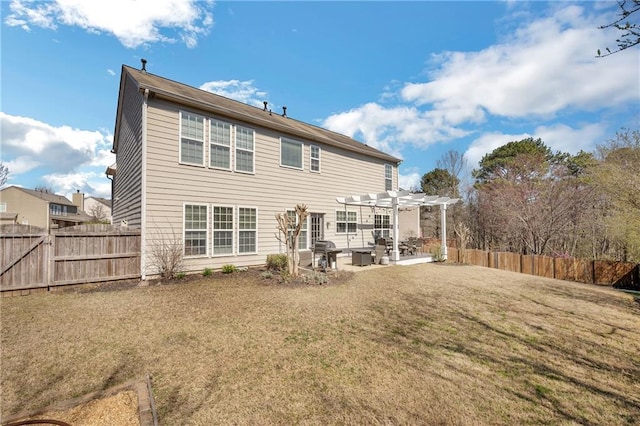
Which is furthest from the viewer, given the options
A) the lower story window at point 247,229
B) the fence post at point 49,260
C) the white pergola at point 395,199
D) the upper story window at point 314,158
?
the upper story window at point 314,158

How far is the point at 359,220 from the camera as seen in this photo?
1462cm

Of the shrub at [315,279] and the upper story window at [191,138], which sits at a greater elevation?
the upper story window at [191,138]

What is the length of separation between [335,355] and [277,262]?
6.32 metres

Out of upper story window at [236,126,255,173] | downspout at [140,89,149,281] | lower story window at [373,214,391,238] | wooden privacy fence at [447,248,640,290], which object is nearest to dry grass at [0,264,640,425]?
downspout at [140,89,149,281]

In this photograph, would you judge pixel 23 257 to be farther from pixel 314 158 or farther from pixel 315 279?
pixel 314 158

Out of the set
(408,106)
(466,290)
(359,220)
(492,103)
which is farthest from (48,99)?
(492,103)

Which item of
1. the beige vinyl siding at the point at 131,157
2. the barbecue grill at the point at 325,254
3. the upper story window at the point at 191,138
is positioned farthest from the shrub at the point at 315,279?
the beige vinyl siding at the point at 131,157

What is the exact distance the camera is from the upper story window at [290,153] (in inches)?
461

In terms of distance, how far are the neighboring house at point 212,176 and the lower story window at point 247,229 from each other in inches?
1.5

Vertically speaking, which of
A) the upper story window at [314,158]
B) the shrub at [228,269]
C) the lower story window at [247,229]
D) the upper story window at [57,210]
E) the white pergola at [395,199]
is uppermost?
the upper story window at [314,158]

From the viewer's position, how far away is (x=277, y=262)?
9828mm

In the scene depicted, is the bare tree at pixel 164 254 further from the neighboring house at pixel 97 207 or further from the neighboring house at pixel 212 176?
the neighboring house at pixel 97 207

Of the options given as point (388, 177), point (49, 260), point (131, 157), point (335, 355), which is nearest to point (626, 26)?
point (335, 355)

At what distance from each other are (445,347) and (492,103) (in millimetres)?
16902
